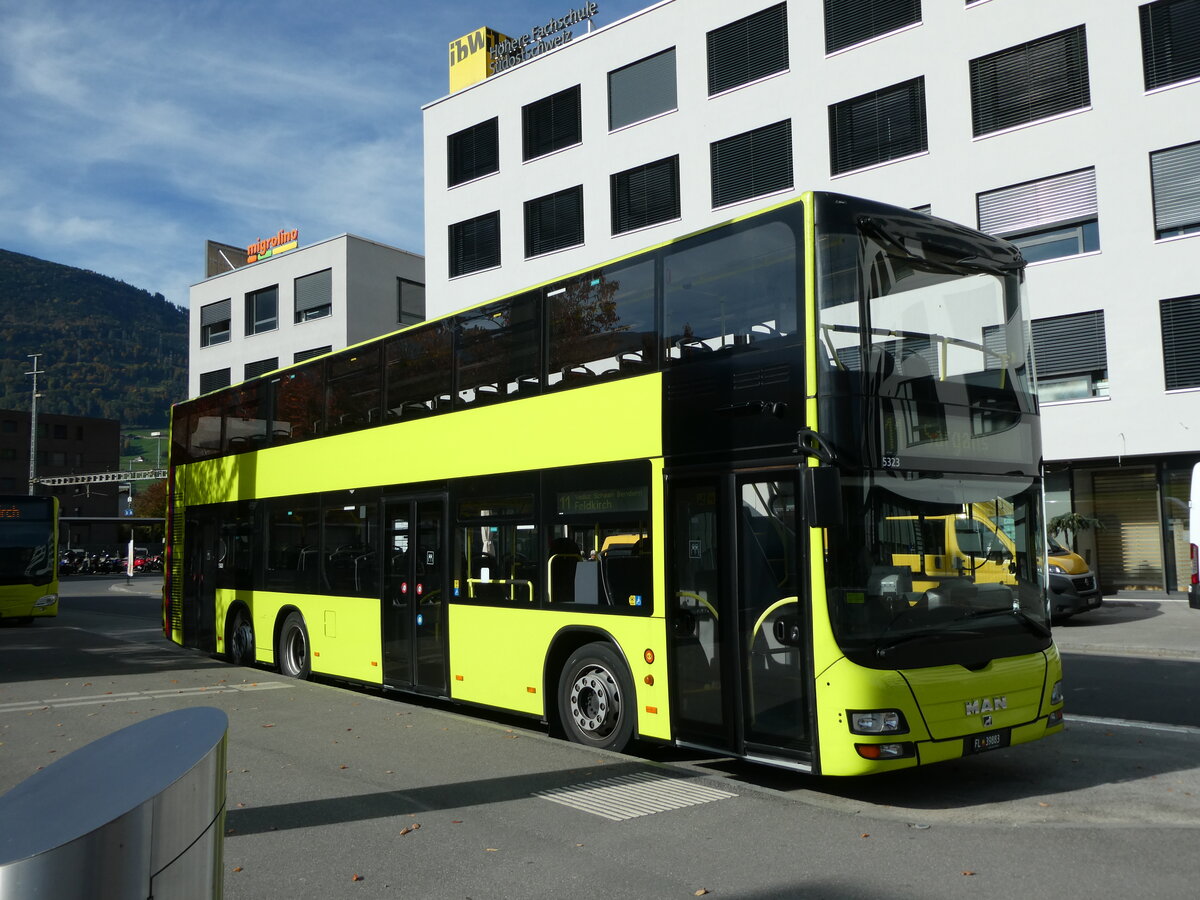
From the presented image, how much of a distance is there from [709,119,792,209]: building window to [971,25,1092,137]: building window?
4.77m

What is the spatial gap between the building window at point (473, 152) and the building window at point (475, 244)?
150cm

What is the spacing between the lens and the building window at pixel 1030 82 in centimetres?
2272

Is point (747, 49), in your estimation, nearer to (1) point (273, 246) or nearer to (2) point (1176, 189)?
(2) point (1176, 189)

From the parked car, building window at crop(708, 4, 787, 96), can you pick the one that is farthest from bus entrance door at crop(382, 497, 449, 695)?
building window at crop(708, 4, 787, 96)

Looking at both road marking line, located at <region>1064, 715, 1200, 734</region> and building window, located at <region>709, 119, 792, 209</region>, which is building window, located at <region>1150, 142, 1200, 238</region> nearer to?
building window, located at <region>709, 119, 792, 209</region>

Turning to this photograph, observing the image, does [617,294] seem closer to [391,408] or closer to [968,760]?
[391,408]

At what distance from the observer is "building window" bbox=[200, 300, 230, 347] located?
4684 cm

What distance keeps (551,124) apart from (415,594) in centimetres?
2373

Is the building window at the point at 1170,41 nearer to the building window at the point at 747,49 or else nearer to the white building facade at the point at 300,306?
the building window at the point at 747,49

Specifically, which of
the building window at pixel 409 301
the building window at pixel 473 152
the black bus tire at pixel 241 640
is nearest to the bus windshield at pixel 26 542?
the black bus tire at pixel 241 640

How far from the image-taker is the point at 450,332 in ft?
34.6

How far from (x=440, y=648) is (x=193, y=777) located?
8.19 metres

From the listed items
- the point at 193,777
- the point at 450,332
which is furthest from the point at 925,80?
the point at 193,777

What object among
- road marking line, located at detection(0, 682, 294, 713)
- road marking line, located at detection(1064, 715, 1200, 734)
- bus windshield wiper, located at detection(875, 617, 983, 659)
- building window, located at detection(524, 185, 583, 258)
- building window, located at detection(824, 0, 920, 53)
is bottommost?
road marking line, located at detection(1064, 715, 1200, 734)
